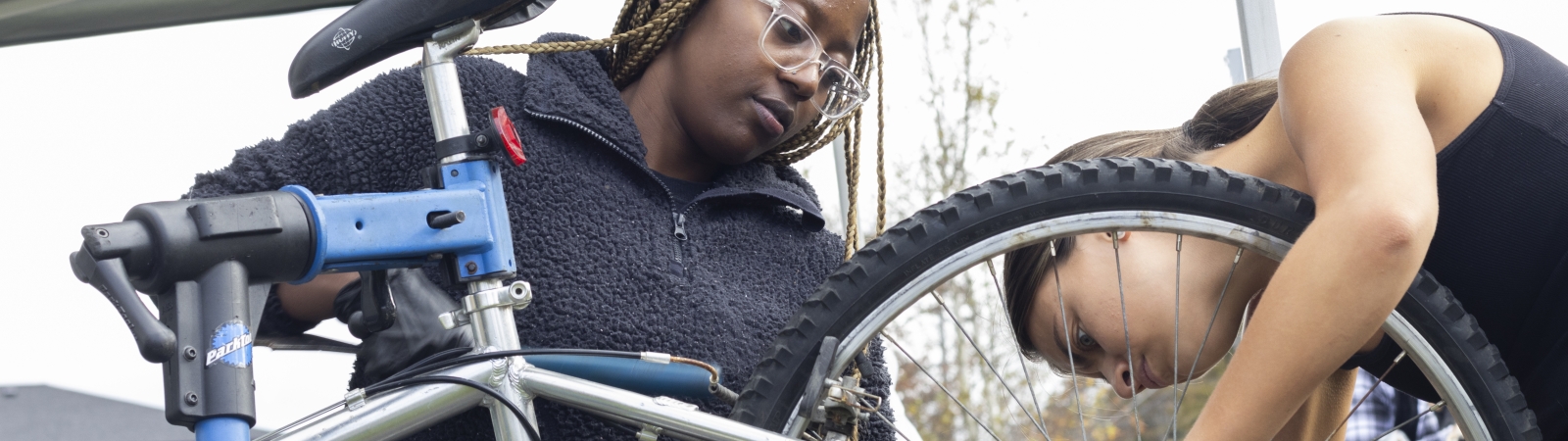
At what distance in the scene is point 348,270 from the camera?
2.57 ft

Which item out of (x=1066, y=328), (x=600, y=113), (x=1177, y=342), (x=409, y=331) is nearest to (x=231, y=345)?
(x=409, y=331)

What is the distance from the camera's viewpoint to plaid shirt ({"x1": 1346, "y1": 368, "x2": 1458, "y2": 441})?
213 cm

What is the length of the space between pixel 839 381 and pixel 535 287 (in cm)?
34

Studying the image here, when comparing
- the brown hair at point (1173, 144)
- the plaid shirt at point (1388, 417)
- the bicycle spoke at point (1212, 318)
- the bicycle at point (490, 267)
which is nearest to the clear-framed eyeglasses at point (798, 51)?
the brown hair at point (1173, 144)

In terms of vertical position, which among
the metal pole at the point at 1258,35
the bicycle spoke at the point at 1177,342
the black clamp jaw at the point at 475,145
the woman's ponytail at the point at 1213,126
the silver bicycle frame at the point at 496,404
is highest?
the metal pole at the point at 1258,35

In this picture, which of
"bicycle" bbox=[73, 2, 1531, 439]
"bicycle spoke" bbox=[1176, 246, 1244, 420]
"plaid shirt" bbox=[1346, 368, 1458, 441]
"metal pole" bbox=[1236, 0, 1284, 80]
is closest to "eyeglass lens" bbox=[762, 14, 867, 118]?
"bicycle" bbox=[73, 2, 1531, 439]

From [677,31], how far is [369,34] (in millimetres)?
480

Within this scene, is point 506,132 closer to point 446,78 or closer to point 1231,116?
point 446,78

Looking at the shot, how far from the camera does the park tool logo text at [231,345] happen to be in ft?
2.26

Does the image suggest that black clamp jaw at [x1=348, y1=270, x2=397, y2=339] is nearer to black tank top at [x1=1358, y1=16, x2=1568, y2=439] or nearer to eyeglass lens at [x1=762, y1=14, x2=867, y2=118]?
eyeglass lens at [x1=762, y1=14, x2=867, y2=118]

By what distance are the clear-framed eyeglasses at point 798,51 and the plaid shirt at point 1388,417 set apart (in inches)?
55.3

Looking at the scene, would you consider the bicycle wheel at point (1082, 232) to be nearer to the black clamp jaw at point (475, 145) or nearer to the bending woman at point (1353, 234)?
the bending woman at point (1353, 234)

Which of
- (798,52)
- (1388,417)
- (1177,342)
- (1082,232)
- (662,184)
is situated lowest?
(1388,417)

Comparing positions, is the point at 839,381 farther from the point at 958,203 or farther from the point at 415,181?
the point at 415,181
